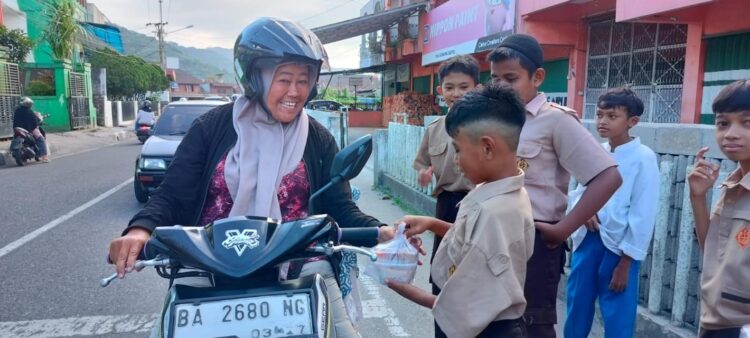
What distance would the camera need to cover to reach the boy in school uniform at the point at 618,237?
296 cm

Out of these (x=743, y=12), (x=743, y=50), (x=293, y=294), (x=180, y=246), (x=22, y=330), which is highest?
(x=743, y=12)

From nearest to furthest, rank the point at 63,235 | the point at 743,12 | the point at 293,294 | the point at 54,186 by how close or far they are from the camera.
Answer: the point at 293,294, the point at 63,235, the point at 743,12, the point at 54,186

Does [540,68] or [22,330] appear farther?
[22,330]

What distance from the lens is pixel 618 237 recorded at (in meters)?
2.98

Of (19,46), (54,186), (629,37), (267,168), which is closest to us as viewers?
(267,168)

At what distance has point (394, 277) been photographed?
1.79 m

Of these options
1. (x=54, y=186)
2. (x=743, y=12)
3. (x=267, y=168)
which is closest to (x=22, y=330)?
(x=267, y=168)

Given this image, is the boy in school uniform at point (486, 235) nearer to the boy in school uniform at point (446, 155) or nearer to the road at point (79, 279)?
the boy in school uniform at point (446, 155)

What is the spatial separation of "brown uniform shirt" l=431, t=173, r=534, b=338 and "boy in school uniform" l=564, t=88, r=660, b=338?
4.74 feet

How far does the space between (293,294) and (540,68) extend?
4.95ft

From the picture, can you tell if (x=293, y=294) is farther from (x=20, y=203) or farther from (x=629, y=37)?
(x=629, y=37)

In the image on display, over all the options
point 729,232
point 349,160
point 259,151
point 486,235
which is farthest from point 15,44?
point 729,232

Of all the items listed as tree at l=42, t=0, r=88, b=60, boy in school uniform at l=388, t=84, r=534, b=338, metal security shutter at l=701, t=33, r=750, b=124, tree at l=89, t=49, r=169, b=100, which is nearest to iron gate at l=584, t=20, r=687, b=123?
metal security shutter at l=701, t=33, r=750, b=124

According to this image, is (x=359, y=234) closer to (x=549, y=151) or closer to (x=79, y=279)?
(x=549, y=151)
